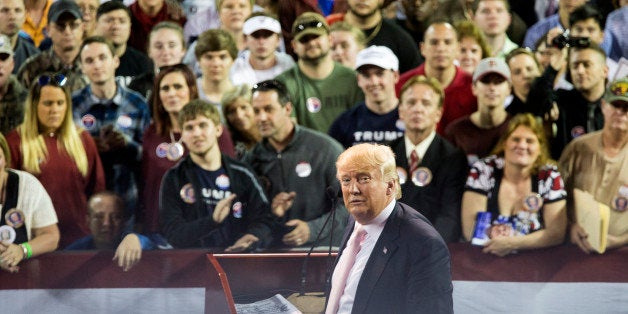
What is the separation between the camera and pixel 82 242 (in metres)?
6.49

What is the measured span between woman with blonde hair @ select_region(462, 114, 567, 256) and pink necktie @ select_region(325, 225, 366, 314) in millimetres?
2859

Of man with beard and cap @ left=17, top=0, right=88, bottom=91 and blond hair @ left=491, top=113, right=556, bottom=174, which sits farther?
man with beard and cap @ left=17, top=0, right=88, bottom=91

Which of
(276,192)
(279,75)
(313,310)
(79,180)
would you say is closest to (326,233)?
(276,192)

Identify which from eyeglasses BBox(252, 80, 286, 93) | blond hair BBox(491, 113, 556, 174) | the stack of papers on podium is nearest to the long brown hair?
eyeglasses BBox(252, 80, 286, 93)

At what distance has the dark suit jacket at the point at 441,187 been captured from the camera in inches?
252

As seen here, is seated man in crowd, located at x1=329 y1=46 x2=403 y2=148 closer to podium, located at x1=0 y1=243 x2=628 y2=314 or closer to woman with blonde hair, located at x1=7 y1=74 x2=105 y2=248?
podium, located at x1=0 y1=243 x2=628 y2=314

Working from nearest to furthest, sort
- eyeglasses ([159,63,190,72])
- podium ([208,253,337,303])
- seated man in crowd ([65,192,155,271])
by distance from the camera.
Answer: podium ([208,253,337,303]) < seated man in crowd ([65,192,155,271]) < eyeglasses ([159,63,190,72])

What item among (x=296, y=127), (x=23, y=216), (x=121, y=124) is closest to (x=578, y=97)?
(x=296, y=127)

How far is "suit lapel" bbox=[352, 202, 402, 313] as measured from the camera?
136 inches

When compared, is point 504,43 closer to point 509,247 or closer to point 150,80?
point 509,247

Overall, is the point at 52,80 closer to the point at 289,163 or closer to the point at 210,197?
the point at 210,197

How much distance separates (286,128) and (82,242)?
129cm

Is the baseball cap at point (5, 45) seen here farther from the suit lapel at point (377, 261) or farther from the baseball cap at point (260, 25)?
the suit lapel at point (377, 261)

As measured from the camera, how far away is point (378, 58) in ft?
21.4
